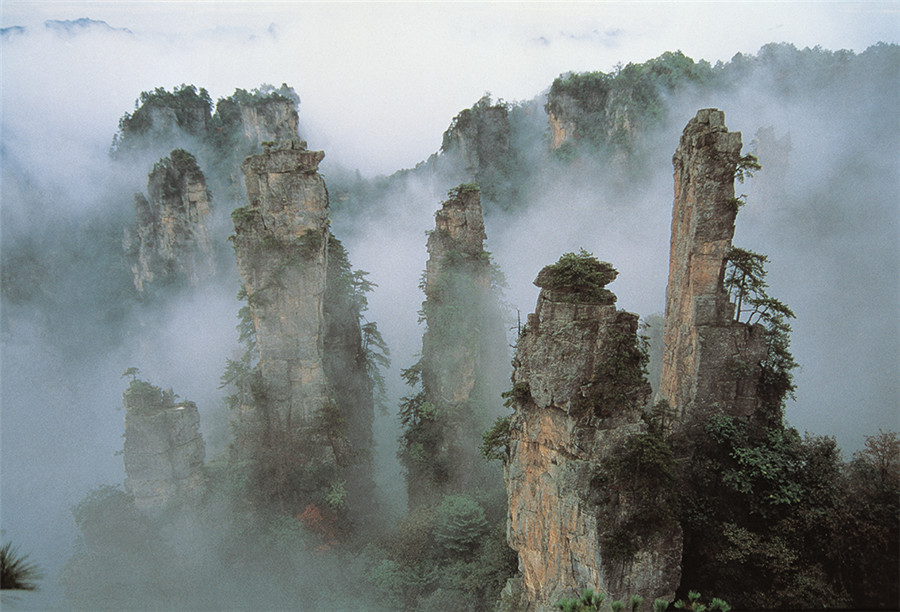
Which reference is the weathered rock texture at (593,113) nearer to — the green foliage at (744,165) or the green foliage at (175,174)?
the green foliage at (744,165)

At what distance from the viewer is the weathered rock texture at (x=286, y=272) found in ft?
71.1

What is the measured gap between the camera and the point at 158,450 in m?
22.1

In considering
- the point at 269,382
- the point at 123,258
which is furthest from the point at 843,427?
the point at 123,258

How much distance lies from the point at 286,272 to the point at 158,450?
10.4 meters

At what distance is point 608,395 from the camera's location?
1173cm

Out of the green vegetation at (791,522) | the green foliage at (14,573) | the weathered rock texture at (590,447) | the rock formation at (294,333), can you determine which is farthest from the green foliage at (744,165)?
the green foliage at (14,573)

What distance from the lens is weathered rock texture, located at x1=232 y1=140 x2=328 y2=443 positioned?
71.1 feet

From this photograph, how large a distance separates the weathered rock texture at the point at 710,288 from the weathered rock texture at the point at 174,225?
126ft

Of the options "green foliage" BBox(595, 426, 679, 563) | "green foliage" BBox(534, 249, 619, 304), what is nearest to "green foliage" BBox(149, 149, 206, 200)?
"green foliage" BBox(534, 249, 619, 304)

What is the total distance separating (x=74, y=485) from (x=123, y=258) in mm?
23375

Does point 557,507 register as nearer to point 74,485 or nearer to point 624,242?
point 624,242

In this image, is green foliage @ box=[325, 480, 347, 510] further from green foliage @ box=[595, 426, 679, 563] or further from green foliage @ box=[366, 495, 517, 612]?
green foliage @ box=[595, 426, 679, 563]

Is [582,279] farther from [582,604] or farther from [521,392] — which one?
[582,604]

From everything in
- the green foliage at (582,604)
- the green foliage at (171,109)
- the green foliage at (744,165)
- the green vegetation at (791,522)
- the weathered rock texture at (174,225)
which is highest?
the green foliage at (171,109)
